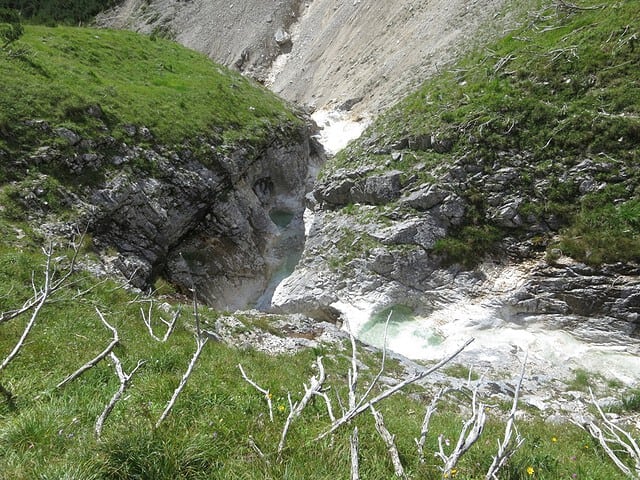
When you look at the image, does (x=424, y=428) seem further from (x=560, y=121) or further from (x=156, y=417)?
(x=560, y=121)

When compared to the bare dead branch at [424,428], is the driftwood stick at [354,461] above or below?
above

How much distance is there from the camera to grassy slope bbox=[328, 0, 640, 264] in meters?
17.3

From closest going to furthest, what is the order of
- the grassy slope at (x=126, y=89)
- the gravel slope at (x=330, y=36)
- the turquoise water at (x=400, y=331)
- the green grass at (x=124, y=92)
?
the turquoise water at (x=400, y=331) → the green grass at (x=124, y=92) → the grassy slope at (x=126, y=89) → the gravel slope at (x=330, y=36)

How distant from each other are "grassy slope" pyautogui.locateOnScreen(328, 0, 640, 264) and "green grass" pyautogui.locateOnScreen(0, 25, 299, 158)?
1080 centimetres

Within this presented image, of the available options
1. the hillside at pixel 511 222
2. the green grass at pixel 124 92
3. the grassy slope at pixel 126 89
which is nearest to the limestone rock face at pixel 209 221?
the green grass at pixel 124 92

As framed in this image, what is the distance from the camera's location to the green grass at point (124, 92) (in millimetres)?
19047

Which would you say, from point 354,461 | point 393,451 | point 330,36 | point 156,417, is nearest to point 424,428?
point 393,451

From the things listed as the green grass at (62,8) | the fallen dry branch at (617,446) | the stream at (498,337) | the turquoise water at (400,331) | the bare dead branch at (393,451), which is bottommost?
the stream at (498,337)

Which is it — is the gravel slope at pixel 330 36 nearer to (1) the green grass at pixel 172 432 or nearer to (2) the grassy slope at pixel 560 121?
(2) the grassy slope at pixel 560 121

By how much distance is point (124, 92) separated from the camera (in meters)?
23.4

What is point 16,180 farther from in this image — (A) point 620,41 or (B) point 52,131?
(A) point 620,41

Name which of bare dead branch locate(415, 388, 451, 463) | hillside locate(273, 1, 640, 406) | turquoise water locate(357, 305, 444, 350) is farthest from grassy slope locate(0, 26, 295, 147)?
bare dead branch locate(415, 388, 451, 463)

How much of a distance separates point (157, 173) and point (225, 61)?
39.9 meters

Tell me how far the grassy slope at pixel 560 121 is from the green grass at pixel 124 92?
10.8 meters
